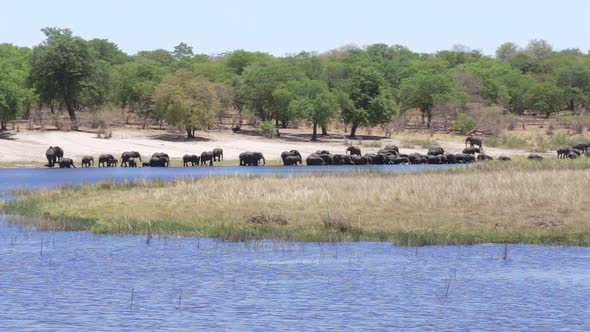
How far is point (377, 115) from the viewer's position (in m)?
113

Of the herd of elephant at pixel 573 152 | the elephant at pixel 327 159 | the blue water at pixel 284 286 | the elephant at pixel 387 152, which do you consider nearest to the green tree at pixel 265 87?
the elephant at pixel 387 152

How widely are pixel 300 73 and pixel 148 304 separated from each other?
10111cm

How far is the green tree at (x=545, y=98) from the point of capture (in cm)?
14675

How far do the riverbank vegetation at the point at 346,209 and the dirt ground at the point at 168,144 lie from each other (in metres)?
44.0

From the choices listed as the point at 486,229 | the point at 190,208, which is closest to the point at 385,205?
the point at 486,229

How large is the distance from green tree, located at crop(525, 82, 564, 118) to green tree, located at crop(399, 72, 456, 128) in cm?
1942

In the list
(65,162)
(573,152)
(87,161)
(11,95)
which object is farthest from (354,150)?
(11,95)

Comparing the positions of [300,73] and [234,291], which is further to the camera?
[300,73]

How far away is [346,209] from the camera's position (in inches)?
1572

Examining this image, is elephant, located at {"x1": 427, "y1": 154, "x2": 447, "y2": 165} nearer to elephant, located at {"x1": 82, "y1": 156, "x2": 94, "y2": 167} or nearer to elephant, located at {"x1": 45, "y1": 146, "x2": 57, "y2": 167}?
elephant, located at {"x1": 82, "y1": 156, "x2": 94, "y2": 167}

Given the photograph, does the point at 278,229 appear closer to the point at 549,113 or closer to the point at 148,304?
the point at 148,304

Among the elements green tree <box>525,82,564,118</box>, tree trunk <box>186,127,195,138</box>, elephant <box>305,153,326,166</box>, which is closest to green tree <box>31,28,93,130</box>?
tree trunk <box>186,127,195,138</box>

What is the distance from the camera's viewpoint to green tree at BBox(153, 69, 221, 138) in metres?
103

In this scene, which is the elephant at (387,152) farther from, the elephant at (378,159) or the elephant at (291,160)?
the elephant at (291,160)
